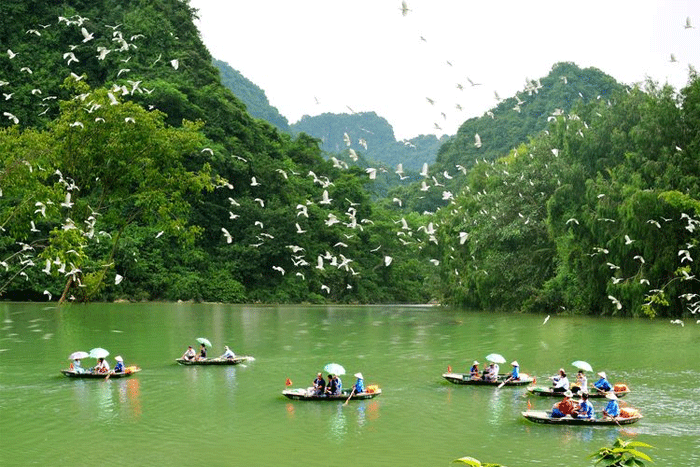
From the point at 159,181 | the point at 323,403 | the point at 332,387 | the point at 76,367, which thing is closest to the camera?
the point at 323,403

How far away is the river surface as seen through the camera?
19156 millimetres

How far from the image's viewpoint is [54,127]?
5588 centimetres

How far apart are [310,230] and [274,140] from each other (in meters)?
15.1

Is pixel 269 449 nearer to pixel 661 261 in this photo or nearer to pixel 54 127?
pixel 661 261

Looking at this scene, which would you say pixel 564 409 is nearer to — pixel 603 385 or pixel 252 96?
pixel 603 385

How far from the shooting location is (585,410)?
854 inches

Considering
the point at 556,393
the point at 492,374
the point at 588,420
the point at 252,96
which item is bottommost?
the point at 588,420

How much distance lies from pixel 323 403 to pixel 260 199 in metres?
45.7

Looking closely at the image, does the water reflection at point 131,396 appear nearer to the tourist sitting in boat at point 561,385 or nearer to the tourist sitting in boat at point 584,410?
the tourist sitting in boat at point 584,410

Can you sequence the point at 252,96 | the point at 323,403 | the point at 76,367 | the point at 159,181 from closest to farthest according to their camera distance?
the point at 323,403 < the point at 76,367 < the point at 159,181 < the point at 252,96

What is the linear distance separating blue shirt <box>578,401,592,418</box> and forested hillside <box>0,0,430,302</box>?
3553cm

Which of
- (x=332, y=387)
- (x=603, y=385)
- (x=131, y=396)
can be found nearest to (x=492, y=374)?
(x=603, y=385)

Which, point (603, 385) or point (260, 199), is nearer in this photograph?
point (603, 385)

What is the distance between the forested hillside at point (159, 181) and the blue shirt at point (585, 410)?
117 ft
